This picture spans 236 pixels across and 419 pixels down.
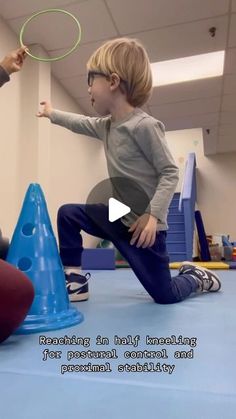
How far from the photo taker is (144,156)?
1.17 m

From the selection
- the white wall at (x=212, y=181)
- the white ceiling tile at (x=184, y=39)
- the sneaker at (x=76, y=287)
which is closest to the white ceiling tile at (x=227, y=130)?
the white wall at (x=212, y=181)

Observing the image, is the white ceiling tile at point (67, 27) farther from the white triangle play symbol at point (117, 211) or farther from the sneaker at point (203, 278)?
the sneaker at point (203, 278)

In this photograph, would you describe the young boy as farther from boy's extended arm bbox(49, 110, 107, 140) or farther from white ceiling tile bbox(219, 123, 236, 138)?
white ceiling tile bbox(219, 123, 236, 138)

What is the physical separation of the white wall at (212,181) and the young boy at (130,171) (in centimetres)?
403

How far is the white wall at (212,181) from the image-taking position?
202 inches

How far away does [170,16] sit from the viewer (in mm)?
2320

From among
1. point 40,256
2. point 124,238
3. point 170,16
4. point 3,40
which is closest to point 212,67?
point 170,16

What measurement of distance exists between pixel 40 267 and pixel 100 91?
2.04 feet

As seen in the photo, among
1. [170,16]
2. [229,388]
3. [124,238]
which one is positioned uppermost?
[170,16]

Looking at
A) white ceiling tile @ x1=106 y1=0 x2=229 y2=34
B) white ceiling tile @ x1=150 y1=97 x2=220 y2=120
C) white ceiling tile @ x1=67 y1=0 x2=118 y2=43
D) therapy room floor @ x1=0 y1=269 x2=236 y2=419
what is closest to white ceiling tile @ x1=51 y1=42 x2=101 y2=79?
white ceiling tile @ x1=67 y1=0 x2=118 y2=43

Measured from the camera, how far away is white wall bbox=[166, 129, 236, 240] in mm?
5133

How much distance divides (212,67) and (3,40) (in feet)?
5.60

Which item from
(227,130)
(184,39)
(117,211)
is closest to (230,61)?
(184,39)

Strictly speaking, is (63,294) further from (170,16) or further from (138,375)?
(170,16)
